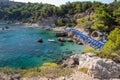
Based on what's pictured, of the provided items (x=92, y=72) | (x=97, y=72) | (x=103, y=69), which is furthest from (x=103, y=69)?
(x=92, y=72)

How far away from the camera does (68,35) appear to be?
84.6m

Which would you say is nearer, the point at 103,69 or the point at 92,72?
the point at 103,69

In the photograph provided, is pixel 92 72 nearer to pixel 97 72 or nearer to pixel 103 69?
pixel 97 72

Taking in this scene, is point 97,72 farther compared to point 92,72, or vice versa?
point 92,72

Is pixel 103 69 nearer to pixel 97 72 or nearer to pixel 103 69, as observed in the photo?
pixel 103 69

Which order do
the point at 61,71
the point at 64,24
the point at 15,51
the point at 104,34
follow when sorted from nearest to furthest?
the point at 61,71
the point at 15,51
the point at 104,34
the point at 64,24

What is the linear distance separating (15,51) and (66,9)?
6940 cm

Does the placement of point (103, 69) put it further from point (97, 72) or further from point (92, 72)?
point (92, 72)

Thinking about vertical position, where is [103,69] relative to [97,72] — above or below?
above

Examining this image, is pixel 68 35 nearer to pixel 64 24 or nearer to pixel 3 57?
pixel 64 24

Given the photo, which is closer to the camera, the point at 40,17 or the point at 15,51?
the point at 15,51

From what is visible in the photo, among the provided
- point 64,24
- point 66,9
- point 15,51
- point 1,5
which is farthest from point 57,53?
point 1,5

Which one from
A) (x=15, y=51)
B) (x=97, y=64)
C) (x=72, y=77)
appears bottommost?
(x=15, y=51)

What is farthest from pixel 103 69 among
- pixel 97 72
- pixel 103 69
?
pixel 97 72
